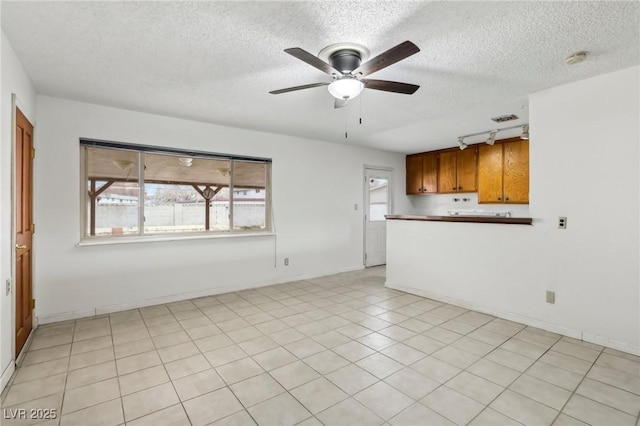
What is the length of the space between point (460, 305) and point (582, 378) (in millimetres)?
1604

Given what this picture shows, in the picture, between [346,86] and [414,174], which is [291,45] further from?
[414,174]

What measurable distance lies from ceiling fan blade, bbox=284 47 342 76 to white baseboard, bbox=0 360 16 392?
2.84m

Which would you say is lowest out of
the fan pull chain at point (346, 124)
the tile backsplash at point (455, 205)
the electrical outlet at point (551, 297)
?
the electrical outlet at point (551, 297)

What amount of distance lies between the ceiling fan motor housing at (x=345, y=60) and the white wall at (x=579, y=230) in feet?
6.96

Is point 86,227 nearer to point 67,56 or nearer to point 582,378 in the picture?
point 67,56

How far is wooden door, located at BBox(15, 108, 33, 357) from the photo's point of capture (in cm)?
255

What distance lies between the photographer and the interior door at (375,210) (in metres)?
6.22

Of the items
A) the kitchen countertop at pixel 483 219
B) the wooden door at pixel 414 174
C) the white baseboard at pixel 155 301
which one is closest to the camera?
the kitchen countertop at pixel 483 219

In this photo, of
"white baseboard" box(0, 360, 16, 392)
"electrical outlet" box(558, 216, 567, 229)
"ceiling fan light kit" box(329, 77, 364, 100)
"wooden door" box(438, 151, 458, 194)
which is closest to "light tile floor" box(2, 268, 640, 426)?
"white baseboard" box(0, 360, 16, 392)

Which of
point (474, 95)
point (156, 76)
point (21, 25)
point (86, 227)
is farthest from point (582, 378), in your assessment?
point (86, 227)

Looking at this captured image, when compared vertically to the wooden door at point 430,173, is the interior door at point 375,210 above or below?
below

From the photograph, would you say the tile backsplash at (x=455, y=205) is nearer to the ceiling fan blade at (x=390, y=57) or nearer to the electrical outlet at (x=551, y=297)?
the electrical outlet at (x=551, y=297)

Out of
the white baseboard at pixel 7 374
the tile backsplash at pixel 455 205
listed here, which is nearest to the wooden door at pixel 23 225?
the white baseboard at pixel 7 374

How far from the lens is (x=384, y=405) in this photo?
1.93 m
